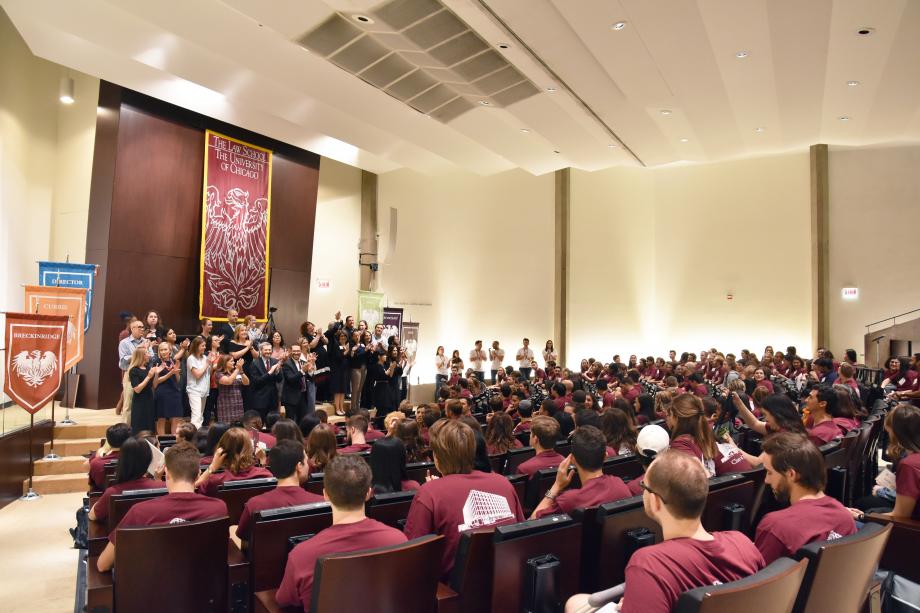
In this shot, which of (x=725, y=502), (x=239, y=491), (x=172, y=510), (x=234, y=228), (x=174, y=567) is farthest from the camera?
(x=234, y=228)

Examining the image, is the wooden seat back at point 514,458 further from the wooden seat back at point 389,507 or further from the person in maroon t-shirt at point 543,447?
the wooden seat back at point 389,507

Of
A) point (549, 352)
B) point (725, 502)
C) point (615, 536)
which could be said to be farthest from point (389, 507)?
point (549, 352)

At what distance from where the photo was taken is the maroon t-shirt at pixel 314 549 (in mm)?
1928

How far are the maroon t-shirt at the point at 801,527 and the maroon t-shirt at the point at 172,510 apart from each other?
6.72ft

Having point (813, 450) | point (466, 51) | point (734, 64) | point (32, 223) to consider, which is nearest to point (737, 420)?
point (813, 450)

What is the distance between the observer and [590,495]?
2562 mm

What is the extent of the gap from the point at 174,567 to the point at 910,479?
9.80 ft

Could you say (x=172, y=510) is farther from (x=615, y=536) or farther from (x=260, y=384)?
(x=260, y=384)

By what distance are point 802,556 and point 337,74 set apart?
27.7ft

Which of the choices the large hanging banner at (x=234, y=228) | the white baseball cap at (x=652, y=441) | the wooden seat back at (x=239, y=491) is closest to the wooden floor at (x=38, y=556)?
the wooden seat back at (x=239, y=491)

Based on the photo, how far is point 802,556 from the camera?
5.31 ft

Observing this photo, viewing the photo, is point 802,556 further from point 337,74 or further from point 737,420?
point 337,74

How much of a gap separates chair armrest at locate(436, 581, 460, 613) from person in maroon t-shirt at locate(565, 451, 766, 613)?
494 millimetres

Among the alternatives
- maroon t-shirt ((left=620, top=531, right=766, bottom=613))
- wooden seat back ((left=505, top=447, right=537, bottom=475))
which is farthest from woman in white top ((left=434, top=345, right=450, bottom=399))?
maroon t-shirt ((left=620, top=531, right=766, bottom=613))
